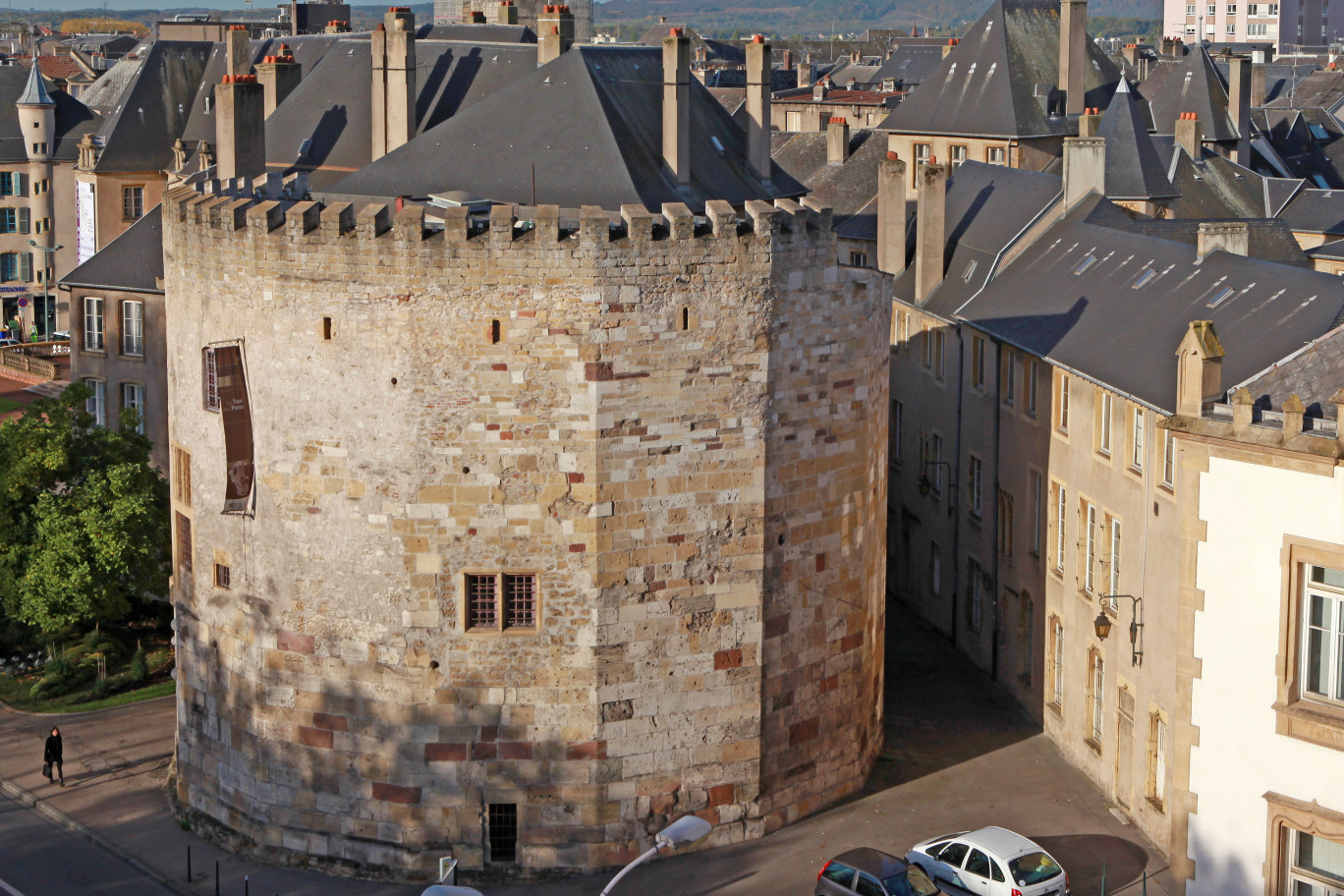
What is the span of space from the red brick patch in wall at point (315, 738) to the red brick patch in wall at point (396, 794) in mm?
971

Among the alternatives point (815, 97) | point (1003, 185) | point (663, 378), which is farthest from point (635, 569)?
point (815, 97)

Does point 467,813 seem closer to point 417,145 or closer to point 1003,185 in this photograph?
point 417,145

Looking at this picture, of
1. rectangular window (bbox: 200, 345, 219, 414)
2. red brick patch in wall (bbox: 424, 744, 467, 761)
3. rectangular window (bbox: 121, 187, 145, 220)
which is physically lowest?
red brick patch in wall (bbox: 424, 744, 467, 761)

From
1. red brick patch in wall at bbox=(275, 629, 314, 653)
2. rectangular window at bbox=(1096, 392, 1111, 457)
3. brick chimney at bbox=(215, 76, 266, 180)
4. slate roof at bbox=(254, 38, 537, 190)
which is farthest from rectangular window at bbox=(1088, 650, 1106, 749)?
brick chimney at bbox=(215, 76, 266, 180)

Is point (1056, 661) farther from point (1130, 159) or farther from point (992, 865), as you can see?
point (1130, 159)

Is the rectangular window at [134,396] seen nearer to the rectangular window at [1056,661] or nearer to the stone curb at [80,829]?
the stone curb at [80,829]

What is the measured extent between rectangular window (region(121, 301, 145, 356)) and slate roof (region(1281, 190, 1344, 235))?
118ft

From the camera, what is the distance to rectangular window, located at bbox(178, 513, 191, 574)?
104ft

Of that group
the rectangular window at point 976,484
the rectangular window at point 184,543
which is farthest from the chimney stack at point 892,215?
the rectangular window at point 184,543

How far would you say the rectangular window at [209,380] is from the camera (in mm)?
30031

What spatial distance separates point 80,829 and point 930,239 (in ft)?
76.9

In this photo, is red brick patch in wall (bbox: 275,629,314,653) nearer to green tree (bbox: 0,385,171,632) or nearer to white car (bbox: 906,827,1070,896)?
white car (bbox: 906,827,1070,896)

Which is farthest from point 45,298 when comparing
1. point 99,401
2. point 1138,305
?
point 1138,305

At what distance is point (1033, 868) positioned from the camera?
28062 millimetres
